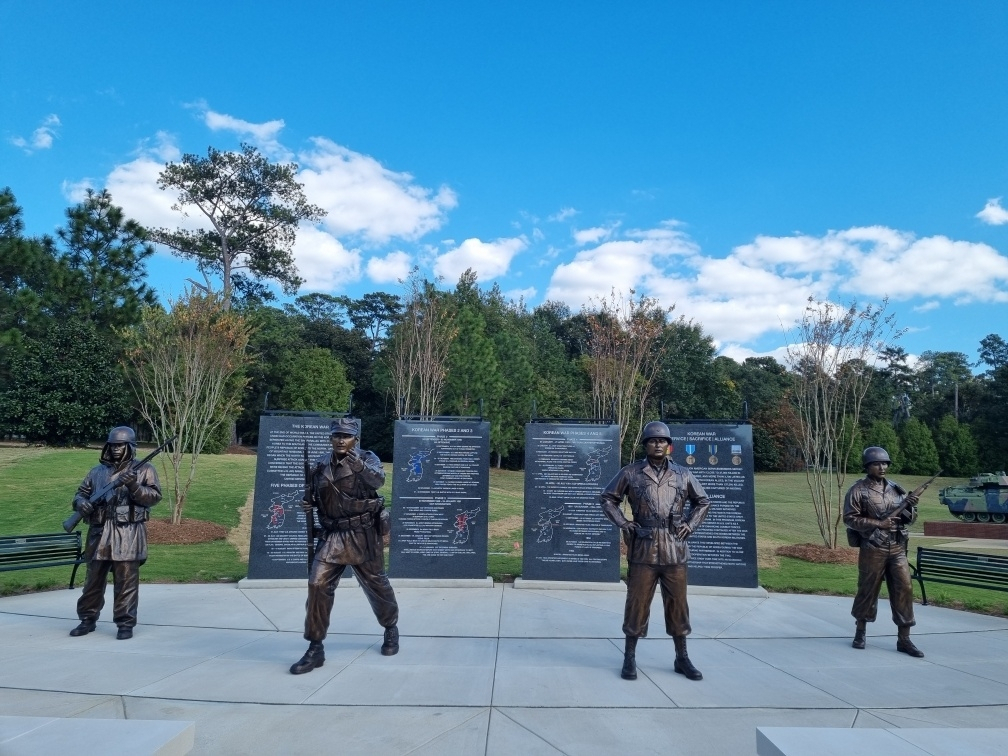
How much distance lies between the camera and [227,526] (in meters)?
13.9

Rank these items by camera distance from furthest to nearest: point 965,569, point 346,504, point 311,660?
point 965,569 → point 346,504 → point 311,660

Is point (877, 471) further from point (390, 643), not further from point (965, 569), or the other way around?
point (390, 643)

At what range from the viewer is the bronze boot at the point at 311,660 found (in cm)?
505

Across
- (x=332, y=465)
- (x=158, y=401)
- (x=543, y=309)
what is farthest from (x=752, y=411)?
(x=332, y=465)

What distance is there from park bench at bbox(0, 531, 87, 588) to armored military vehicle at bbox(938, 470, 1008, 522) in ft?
94.6

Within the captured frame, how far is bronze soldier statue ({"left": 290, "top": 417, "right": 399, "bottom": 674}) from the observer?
5.23 metres

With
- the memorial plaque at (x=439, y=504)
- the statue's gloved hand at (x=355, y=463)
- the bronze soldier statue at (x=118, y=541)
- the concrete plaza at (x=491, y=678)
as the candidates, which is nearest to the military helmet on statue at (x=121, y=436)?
the bronze soldier statue at (x=118, y=541)

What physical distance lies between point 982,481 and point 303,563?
27.5 m

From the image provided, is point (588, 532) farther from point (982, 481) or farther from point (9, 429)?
point (9, 429)

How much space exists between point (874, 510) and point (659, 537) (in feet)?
8.13

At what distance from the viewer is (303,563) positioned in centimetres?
856

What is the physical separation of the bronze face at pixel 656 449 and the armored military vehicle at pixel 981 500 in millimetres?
25632

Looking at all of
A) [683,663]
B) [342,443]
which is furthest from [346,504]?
[683,663]

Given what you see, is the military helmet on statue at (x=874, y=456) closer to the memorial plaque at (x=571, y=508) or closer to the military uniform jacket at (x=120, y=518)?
the memorial plaque at (x=571, y=508)
